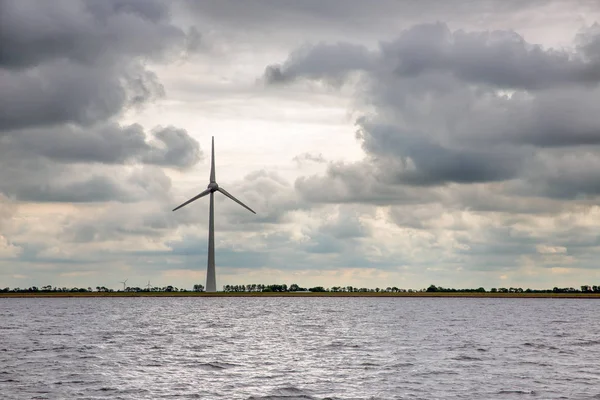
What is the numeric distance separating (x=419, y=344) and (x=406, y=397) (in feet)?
127

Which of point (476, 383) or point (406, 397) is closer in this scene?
point (406, 397)

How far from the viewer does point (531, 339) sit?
95.9 metres

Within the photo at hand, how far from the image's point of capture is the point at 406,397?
159ft

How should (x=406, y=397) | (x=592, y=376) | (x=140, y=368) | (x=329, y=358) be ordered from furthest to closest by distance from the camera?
(x=329, y=358) < (x=140, y=368) < (x=592, y=376) < (x=406, y=397)

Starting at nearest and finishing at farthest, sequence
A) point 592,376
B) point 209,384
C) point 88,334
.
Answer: point 209,384, point 592,376, point 88,334

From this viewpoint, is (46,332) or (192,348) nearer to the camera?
(192,348)

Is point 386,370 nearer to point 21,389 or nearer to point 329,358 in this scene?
point 329,358

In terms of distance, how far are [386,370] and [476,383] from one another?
9562 mm

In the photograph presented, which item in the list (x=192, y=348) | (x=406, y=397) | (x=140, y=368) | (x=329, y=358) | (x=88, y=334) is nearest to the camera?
(x=406, y=397)

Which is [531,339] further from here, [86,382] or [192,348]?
[86,382]

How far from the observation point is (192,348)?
267 feet

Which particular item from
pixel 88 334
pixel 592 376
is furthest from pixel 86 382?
pixel 88 334

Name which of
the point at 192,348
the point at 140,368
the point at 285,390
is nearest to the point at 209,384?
the point at 285,390

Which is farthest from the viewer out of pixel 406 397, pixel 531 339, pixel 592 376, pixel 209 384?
pixel 531 339
